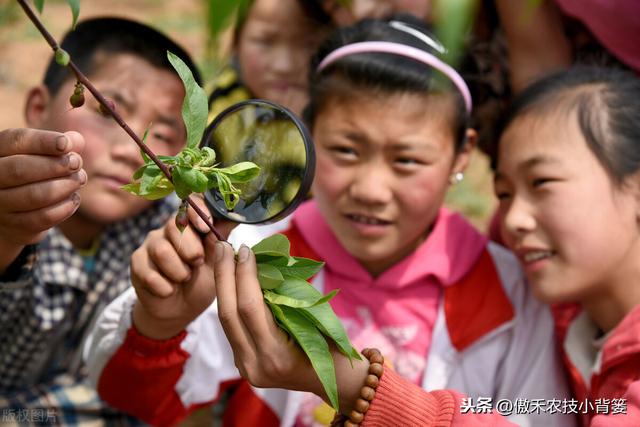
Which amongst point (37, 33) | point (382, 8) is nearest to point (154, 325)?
point (382, 8)

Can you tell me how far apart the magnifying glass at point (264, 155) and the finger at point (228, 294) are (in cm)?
10

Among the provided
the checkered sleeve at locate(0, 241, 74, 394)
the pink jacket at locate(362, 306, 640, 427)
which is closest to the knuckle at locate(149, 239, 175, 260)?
the pink jacket at locate(362, 306, 640, 427)

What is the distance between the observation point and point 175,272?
1.30 m

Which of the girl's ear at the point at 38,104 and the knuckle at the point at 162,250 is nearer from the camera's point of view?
the knuckle at the point at 162,250

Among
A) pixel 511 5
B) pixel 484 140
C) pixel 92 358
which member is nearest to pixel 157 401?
pixel 92 358

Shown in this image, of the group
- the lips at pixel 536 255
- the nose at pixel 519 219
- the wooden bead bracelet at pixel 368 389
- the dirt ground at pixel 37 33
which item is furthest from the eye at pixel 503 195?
the dirt ground at pixel 37 33

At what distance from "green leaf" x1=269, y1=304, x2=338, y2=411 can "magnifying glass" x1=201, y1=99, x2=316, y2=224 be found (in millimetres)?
178

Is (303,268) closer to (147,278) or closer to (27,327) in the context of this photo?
(147,278)

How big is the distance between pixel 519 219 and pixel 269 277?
2.57ft

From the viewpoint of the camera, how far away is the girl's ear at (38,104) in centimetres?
202

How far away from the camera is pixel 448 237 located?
1964mm

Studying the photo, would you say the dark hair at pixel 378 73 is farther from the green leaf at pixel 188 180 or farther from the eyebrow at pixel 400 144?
the green leaf at pixel 188 180

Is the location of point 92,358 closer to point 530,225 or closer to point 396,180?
point 396,180

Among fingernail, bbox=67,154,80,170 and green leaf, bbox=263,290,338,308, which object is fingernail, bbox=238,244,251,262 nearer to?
green leaf, bbox=263,290,338,308
